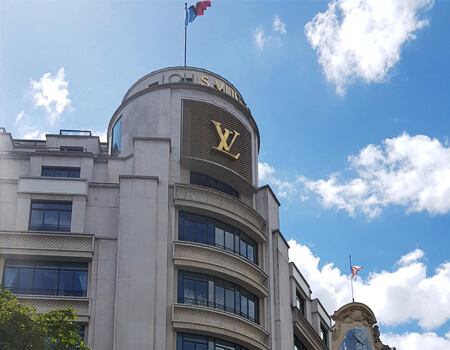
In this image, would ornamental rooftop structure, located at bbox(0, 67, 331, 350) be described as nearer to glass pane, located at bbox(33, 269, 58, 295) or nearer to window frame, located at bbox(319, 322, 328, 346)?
glass pane, located at bbox(33, 269, 58, 295)

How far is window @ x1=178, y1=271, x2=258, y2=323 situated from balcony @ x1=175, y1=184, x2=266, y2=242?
402cm

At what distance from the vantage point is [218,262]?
152ft

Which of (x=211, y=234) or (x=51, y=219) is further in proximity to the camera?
(x=211, y=234)

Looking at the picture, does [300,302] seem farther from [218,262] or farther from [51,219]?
[51,219]

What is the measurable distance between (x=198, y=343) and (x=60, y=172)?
13468 mm

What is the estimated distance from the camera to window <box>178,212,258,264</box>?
46.8 m

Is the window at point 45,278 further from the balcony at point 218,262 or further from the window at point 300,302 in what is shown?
the window at point 300,302

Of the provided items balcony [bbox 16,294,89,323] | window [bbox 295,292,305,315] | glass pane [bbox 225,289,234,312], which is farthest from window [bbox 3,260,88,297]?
window [bbox 295,292,305,315]

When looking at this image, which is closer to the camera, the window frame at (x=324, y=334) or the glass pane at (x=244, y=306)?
the glass pane at (x=244, y=306)

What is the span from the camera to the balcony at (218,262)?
149 feet

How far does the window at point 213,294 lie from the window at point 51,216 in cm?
726

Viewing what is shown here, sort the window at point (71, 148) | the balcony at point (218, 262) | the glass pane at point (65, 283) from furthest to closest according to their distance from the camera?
the window at point (71, 148) < the balcony at point (218, 262) < the glass pane at point (65, 283)

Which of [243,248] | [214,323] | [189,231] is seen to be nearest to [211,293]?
[214,323]

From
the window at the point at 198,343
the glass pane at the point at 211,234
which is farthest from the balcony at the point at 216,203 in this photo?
the window at the point at 198,343
